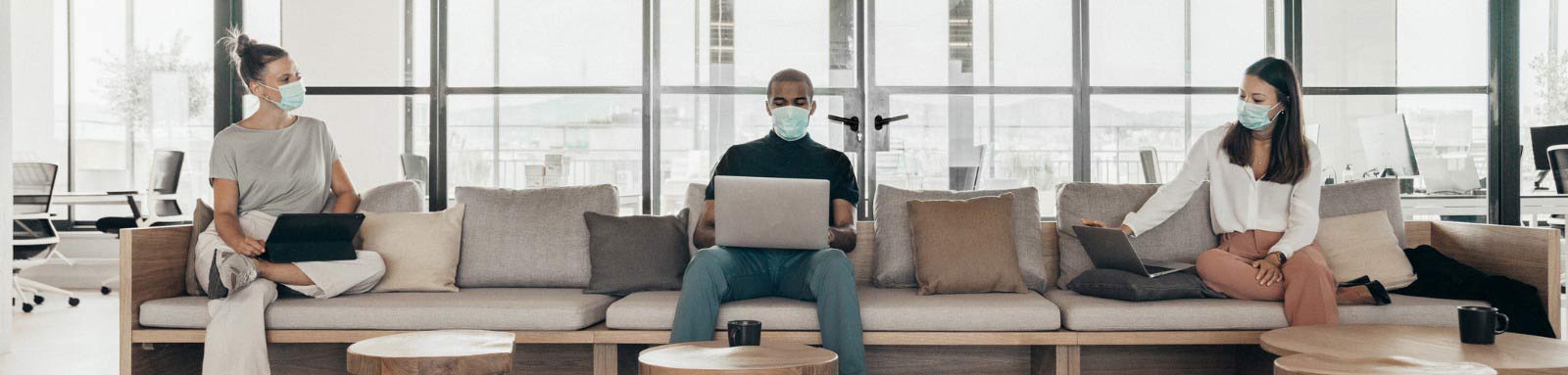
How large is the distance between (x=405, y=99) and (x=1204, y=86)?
353cm

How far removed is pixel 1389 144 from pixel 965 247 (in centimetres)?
224

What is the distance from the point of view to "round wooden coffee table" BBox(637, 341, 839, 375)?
67.2 inches

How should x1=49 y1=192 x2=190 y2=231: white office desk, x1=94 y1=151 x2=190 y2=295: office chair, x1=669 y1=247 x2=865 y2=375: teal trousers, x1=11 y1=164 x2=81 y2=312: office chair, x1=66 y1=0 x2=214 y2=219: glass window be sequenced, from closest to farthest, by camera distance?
1. x1=669 y1=247 x2=865 y2=375: teal trousers
2. x1=11 y1=164 x2=81 y2=312: office chair
3. x1=49 y1=192 x2=190 y2=231: white office desk
4. x1=94 y1=151 x2=190 y2=295: office chair
5. x1=66 y1=0 x2=214 y2=219: glass window

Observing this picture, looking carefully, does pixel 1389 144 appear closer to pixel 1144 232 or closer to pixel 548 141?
pixel 1144 232

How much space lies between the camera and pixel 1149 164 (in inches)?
169

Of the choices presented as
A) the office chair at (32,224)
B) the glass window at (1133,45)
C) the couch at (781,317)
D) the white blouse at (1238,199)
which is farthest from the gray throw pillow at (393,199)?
the office chair at (32,224)

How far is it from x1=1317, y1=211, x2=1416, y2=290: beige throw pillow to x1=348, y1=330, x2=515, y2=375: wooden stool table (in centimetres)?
246

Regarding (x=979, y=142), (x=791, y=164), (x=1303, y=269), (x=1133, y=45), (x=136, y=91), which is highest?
(x=136, y=91)

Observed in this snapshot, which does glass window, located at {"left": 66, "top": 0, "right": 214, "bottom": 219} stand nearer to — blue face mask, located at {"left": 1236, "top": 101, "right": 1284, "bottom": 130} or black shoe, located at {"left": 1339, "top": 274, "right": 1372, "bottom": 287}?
blue face mask, located at {"left": 1236, "top": 101, "right": 1284, "bottom": 130}

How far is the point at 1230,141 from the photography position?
9.61ft

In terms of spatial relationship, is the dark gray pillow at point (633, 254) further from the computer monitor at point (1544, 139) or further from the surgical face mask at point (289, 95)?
the computer monitor at point (1544, 139)

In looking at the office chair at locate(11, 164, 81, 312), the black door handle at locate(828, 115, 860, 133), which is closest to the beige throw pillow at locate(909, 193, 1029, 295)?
the black door handle at locate(828, 115, 860, 133)

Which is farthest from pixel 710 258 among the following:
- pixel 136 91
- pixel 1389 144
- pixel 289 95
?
pixel 136 91

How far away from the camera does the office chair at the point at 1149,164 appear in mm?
4270
